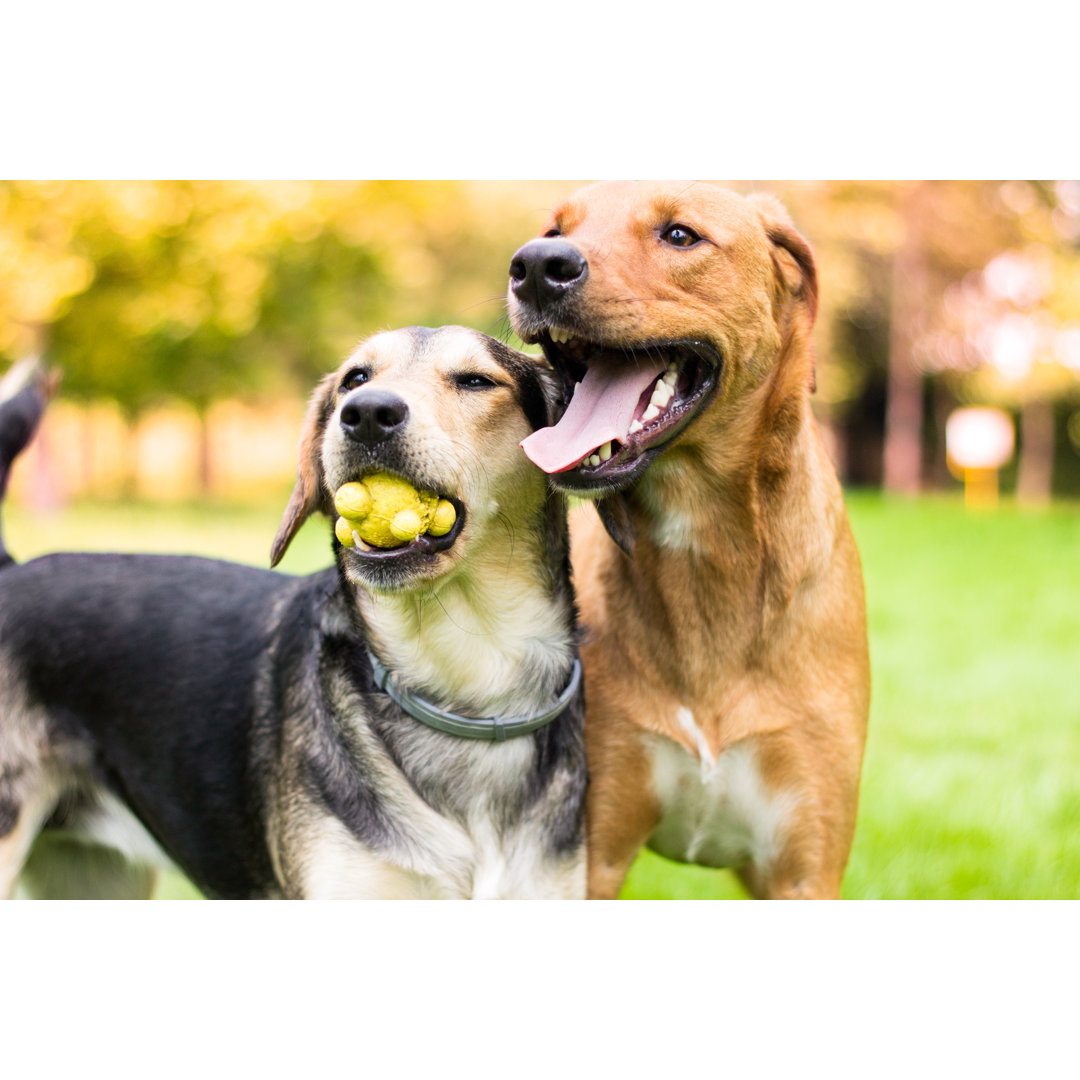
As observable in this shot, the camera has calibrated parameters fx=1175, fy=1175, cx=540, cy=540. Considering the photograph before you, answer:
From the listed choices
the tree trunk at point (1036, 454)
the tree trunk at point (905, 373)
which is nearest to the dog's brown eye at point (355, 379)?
the tree trunk at point (905, 373)

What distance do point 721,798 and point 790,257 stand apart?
1.55 meters

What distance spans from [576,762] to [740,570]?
2.38ft

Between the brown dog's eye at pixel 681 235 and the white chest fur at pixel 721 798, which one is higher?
the brown dog's eye at pixel 681 235

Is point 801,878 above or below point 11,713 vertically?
below

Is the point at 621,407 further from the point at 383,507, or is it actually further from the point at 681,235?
the point at 383,507

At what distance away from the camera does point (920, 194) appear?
5.36 m

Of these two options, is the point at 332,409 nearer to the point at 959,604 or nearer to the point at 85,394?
the point at 85,394

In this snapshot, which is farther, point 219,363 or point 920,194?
point 219,363

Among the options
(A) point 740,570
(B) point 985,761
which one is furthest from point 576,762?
(B) point 985,761

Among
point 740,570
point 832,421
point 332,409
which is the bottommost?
point 832,421

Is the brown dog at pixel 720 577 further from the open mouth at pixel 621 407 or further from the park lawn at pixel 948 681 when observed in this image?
the park lawn at pixel 948 681

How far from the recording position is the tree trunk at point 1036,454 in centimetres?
607

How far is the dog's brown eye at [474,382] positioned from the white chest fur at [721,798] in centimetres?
A: 112

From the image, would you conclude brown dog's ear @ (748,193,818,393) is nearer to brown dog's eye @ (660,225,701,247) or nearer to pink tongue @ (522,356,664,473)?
brown dog's eye @ (660,225,701,247)
